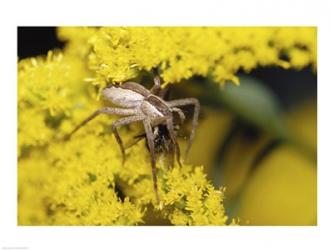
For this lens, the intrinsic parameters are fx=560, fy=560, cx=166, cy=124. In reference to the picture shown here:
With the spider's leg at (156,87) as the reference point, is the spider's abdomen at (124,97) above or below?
below

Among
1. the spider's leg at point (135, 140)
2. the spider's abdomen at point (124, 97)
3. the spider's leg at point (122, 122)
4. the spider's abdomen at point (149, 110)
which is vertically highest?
the spider's abdomen at point (124, 97)

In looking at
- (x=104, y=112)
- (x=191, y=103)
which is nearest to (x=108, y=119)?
(x=104, y=112)
